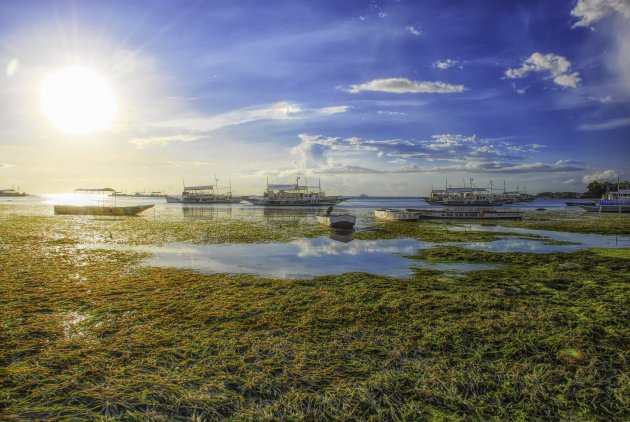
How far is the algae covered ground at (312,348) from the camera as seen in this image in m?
4.54

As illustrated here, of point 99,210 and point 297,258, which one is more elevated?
point 99,210

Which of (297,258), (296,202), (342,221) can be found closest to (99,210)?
(342,221)

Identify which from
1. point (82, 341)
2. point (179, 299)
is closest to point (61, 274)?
point (179, 299)

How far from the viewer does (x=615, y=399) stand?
470 cm

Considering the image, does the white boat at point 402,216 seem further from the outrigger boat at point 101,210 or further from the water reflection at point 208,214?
the outrigger boat at point 101,210

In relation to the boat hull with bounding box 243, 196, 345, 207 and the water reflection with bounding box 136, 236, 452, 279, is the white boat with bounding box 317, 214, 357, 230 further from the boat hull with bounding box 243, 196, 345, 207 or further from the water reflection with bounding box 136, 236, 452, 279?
the boat hull with bounding box 243, 196, 345, 207

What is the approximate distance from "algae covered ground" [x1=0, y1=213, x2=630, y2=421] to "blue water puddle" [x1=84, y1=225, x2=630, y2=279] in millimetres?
2174

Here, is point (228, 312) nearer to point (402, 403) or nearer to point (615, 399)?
point (402, 403)

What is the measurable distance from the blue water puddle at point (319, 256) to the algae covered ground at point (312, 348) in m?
2.17

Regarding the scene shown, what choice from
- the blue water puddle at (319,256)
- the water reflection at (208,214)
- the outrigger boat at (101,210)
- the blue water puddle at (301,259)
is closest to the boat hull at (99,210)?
the outrigger boat at (101,210)

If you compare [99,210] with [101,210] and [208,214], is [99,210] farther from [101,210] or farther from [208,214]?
[208,214]

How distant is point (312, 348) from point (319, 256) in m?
10.9

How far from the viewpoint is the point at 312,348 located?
6.19 meters

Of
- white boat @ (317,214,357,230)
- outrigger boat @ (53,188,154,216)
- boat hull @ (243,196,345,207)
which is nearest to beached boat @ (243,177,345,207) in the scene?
boat hull @ (243,196,345,207)
